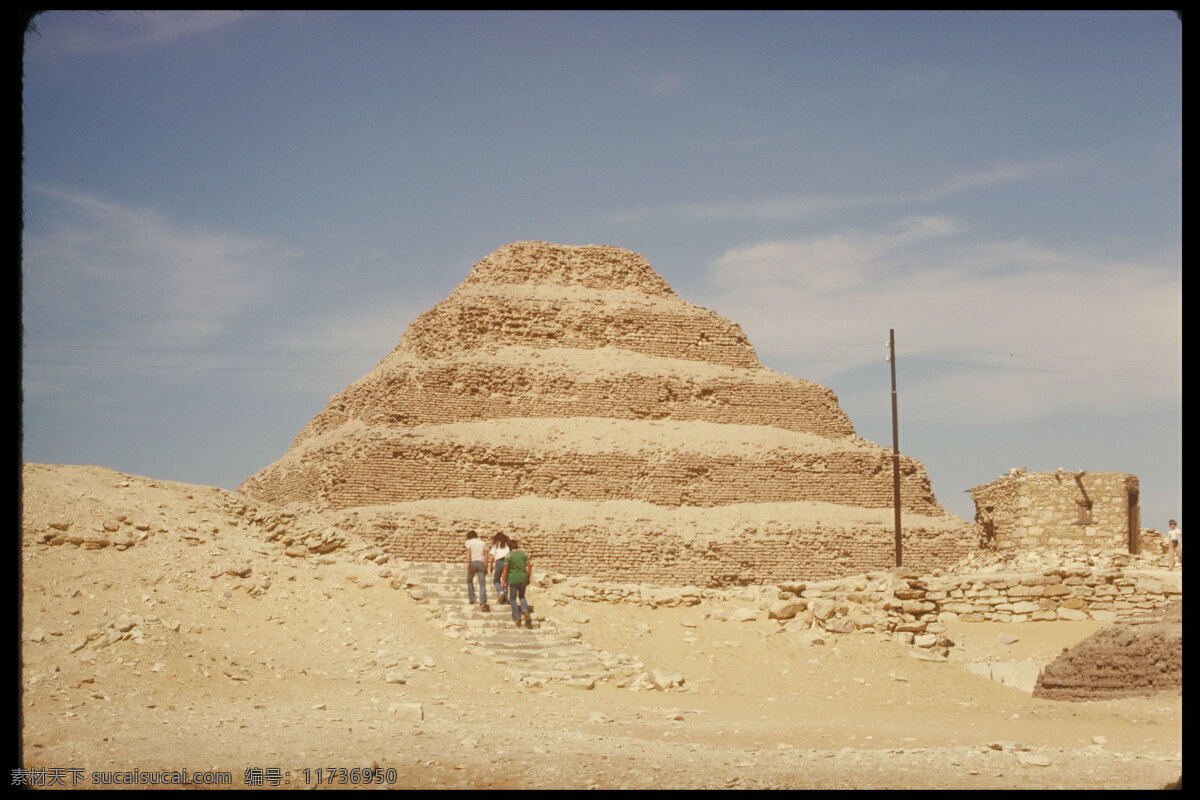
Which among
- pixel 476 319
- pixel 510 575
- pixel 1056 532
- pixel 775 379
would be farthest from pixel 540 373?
pixel 510 575

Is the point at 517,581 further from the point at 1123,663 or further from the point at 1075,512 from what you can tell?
the point at 1075,512

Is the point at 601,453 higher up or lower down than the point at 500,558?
higher up

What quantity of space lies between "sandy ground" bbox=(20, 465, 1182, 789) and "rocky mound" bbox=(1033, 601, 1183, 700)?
280 millimetres

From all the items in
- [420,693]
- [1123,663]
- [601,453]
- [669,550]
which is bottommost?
[669,550]

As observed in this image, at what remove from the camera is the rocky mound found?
1209 cm

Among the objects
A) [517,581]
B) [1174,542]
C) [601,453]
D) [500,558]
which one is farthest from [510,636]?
[601,453]

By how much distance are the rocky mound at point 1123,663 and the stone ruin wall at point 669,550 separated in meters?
19.2

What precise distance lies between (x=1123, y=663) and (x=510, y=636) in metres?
9.17

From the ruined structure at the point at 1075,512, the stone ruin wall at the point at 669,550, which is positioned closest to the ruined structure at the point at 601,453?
the stone ruin wall at the point at 669,550

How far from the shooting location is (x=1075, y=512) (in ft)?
102

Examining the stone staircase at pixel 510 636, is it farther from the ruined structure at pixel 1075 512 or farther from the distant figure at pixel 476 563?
the ruined structure at pixel 1075 512

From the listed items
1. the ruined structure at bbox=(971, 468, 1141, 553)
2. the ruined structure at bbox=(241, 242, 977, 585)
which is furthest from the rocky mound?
the ruined structure at bbox=(241, 242, 977, 585)

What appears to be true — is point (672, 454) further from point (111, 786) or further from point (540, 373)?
point (111, 786)

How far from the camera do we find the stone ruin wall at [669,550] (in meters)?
32.4
